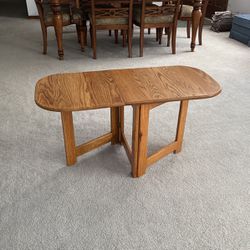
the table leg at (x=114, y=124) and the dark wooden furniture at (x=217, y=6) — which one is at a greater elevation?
the dark wooden furniture at (x=217, y=6)

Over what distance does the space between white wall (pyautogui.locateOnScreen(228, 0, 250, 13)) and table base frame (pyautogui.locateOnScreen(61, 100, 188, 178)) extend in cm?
398

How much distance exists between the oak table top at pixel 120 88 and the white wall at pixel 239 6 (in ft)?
12.6

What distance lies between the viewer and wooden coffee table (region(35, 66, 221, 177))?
1128mm

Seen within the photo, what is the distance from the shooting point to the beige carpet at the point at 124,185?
1111 millimetres

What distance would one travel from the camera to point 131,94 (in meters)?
1.19

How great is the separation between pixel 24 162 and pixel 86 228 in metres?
0.63

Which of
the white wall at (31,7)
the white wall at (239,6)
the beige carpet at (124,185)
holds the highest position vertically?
the white wall at (239,6)

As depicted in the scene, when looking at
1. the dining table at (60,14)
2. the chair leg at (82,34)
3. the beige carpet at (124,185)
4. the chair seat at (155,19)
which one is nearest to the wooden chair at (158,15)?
the chair seat at (155,19)

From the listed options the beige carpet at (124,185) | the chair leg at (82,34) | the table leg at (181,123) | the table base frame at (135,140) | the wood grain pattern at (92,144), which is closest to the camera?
the beige carpet at (124,185)

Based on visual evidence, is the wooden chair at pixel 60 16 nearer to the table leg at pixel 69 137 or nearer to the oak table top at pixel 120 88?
the oak table top at pixel 120 88

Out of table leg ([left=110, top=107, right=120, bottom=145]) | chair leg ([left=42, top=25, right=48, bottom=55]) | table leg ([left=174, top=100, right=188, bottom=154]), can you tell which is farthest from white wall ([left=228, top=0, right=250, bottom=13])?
table leg ([left=110, top=107, right=120, bottom=145])

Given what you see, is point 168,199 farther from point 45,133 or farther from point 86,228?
point 45,133

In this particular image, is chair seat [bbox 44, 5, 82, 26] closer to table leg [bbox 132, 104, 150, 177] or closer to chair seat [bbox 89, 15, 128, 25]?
chair seat [bbox 89, 15, 128, 25]

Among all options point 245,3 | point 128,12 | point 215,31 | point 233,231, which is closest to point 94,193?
point 233,231
